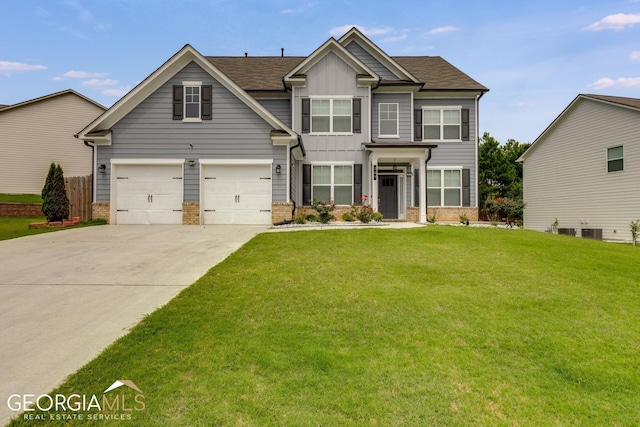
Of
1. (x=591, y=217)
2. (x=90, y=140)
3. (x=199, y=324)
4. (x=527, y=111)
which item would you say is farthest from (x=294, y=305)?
(x=527, y=111)

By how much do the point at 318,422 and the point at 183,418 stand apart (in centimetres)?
99

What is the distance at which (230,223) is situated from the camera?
1396 centimetres

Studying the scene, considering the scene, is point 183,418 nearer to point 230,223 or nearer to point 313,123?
point 230,223

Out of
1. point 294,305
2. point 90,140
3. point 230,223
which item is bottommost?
point 294,305

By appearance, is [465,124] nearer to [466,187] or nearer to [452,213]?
[466,187]

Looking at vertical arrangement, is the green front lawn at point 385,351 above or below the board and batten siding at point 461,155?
below

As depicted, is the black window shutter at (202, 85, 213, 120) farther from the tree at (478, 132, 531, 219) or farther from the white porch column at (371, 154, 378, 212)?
the tree at (478, 132, 531, 219)

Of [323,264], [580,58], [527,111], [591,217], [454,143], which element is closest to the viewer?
[323,264]

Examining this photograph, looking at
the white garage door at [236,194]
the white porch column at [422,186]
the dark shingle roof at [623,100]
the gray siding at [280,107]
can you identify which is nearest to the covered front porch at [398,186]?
the white porch column at [422,186]

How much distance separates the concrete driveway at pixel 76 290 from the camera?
3316 mm

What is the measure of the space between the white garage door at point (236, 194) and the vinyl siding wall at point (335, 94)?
8.05 feet

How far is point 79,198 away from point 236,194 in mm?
6712

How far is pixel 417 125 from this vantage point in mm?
17094

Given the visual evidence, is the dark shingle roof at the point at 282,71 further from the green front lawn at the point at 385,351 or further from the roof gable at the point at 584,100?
the green front lawn at the point at 385,351
